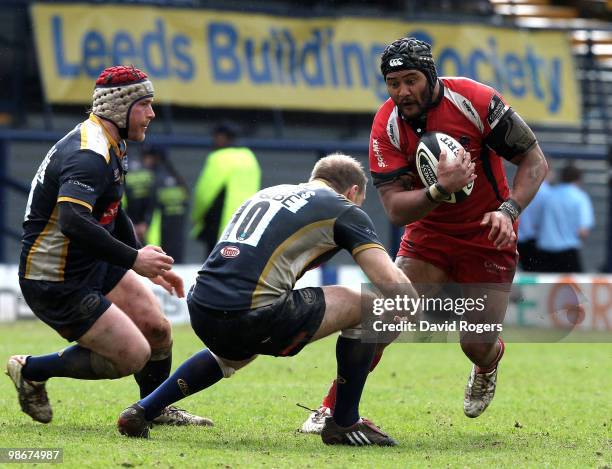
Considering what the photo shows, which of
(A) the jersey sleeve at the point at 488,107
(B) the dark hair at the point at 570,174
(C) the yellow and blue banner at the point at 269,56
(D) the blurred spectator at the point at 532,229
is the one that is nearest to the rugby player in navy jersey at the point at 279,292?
(A) the jersey sleeve at the point at 488,107

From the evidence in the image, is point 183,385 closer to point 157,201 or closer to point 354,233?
point 354,233

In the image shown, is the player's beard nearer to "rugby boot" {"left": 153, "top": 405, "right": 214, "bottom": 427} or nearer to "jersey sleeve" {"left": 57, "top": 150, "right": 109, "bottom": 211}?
"jersey sleeve" {"left": 57, "top": 150, "right": 109, "bottom": 211}

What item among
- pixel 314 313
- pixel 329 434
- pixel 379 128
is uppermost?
pixel 379 128

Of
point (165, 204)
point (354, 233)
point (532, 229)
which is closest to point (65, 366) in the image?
point (354, 233)

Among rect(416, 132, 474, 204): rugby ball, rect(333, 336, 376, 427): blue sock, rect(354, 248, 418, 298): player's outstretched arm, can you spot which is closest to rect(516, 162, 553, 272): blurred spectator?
rect(416, 132, 474, 204): rugby ball

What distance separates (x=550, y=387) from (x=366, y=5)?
10839 mm

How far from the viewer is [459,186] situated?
6.73 m

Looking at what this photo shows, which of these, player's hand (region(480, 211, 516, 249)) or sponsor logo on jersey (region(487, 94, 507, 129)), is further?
sponsor logo on jersey (region(487, 94, 507, 129))

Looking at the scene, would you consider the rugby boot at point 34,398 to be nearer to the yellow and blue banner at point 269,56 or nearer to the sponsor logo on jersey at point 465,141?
the sponsor logo on jersey at point 465,141

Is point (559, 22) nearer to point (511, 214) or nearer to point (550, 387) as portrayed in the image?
point (550, 387)

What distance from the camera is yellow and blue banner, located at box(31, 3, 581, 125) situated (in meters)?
16.0

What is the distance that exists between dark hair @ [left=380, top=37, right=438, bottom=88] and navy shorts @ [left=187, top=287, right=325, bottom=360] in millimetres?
1402

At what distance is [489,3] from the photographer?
20.0 m

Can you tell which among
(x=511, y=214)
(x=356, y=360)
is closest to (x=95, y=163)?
(x=356, y=360)
